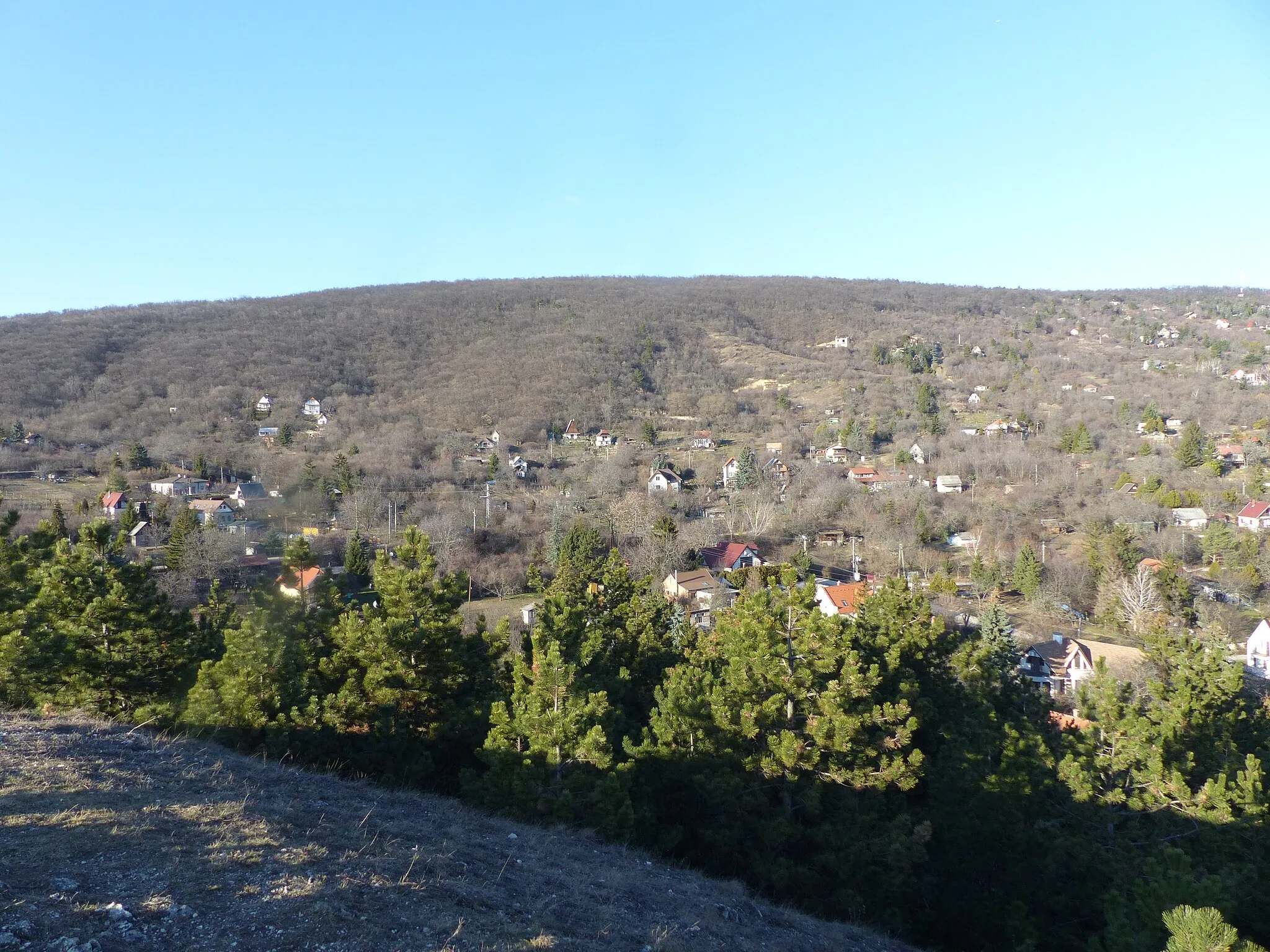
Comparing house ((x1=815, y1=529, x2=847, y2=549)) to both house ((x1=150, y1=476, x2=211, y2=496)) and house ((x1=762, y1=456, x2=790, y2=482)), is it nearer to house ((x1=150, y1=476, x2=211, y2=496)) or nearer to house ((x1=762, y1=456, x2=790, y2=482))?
house ((x1=762, y1=456, x2=790, y2=482))

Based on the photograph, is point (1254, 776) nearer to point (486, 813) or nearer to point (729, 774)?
point (729, 774)

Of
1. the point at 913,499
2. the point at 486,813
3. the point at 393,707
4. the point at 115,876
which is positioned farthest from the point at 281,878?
the point at 913,499

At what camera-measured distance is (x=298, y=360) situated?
252 feet

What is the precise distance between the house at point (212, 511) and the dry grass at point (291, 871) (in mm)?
15594

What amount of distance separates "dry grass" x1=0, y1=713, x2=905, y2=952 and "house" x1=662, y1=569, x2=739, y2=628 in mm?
19049

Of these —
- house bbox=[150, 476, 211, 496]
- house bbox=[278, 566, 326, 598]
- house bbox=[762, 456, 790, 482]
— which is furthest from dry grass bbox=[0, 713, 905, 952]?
house bbox=[762, 456, 790, 482]

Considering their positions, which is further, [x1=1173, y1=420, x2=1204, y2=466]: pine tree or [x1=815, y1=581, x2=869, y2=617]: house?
[x1=1173, y1=420, x2=1204, y2=466]: pine tree

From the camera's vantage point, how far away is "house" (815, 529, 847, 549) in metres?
41.6

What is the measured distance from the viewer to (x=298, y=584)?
10.4 meters

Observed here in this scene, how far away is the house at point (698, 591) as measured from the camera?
27266mm

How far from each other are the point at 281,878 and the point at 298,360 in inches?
3180

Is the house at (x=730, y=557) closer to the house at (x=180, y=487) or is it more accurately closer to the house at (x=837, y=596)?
the house at (x=837, y=596)

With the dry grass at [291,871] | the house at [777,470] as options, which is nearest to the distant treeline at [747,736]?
the dry grass at [291,871]

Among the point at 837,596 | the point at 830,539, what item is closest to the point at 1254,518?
the point at 830,539
